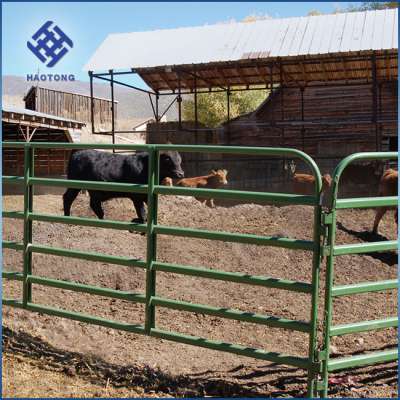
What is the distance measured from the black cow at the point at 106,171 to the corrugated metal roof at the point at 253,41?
770 cm

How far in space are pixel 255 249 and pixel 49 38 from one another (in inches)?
1165

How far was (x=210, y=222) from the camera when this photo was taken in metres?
11.1

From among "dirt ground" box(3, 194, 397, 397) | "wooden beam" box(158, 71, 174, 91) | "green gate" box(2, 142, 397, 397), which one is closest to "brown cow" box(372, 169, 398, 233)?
"dirt ground" box(3, 194, 397, 397)

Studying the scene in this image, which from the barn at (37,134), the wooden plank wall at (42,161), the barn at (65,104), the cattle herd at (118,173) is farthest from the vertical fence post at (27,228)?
the barn at (65,104)

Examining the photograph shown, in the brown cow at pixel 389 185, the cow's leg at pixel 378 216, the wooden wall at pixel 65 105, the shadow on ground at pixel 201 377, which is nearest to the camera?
the shadow on ground at pixel 201 377

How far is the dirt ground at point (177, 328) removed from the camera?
4653 millimetres

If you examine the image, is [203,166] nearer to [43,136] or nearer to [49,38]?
[43,136]

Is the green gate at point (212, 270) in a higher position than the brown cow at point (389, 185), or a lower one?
lower

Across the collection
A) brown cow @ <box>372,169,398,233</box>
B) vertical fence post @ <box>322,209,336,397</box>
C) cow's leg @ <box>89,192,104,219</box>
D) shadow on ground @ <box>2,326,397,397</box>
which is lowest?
shadow on ground @ <box>2,326,397,397</box>

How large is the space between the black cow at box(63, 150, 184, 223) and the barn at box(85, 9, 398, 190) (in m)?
5.82

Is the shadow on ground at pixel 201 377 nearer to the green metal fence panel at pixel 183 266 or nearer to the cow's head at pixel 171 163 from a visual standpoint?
the green metal fence panel at pixel 183 266

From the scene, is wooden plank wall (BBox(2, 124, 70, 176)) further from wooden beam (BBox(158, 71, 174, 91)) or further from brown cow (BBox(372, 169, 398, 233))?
brown cow (BBox(372, 169, 398, 233))

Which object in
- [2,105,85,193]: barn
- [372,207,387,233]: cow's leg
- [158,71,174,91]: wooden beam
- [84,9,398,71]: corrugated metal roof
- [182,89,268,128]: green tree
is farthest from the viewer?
[182,89,268,128]: green tree

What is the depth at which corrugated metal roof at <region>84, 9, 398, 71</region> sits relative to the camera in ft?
58.7
